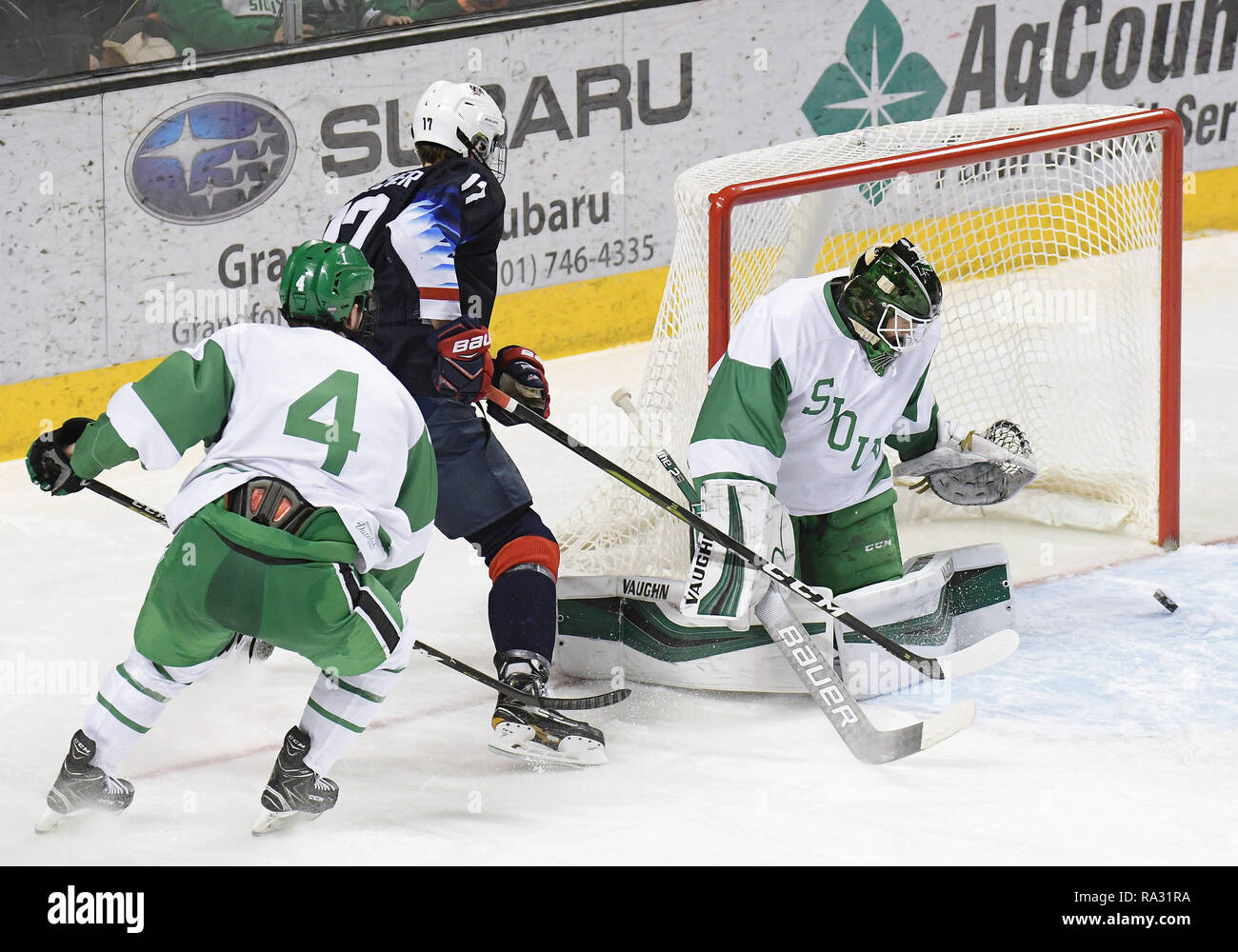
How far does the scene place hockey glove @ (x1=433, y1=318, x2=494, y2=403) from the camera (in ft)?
12.1

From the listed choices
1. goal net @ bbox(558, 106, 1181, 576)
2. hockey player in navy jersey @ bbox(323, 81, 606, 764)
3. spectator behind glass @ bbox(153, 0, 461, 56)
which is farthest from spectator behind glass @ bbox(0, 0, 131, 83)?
hockey player in navy jersey @ bbox(323, 81, 606, 764)

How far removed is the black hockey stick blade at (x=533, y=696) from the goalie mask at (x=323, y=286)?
1.89ft

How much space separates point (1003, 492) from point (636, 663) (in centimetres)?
89

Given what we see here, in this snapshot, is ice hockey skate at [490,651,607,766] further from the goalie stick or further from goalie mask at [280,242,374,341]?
goalie mask at [280,242,374,341]

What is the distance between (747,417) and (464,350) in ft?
1.80

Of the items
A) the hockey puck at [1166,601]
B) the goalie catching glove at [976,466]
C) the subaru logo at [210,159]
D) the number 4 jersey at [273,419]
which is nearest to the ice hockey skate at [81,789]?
the number 4 jersey at [273,419]

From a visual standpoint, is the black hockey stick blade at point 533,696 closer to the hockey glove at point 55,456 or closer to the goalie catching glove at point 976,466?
the hockey glove at point 55,456

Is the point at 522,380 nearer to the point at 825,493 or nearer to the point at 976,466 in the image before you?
the point at 825,493

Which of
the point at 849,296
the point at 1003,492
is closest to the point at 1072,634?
the point at 1003,492

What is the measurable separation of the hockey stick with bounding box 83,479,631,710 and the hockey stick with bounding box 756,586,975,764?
1.25 ft

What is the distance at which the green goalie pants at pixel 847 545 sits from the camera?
163 inches

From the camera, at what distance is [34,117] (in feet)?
18.0

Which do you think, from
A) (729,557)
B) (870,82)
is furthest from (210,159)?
(729,557)

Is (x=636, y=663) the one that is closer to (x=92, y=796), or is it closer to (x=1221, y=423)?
(x=92, y=796)
